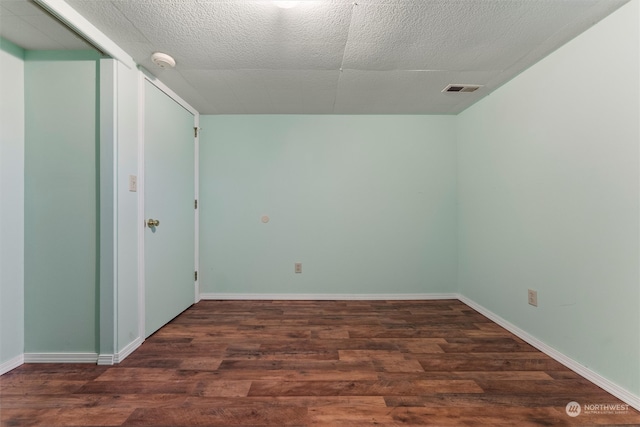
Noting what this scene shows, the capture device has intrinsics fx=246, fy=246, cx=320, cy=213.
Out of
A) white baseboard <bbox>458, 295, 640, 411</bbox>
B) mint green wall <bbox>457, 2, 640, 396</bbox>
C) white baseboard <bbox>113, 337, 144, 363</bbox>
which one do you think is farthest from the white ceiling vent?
white baseboard <bbox>113, 337, 144, 363</bbox>

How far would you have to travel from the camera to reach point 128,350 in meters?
1.76

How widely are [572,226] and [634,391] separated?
3.01 feet

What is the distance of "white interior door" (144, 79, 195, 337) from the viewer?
1997mm

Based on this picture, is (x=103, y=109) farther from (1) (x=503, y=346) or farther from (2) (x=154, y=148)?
(1) (x=503, y=346)

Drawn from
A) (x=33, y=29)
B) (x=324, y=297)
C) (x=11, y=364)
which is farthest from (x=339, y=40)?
(x=11, y=364)

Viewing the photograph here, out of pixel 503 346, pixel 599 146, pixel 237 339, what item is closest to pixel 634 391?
pixel 503 346

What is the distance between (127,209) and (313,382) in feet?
5.62

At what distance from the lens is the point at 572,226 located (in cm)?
163

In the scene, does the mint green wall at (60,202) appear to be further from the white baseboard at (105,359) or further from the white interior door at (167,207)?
the white interior door at (167,207)

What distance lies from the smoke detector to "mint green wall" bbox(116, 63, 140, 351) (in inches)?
7.7

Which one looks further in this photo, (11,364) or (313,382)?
(11,364)

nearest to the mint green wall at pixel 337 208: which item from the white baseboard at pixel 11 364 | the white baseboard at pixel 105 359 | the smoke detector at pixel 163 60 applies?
the smoke detector at pixel 163 60

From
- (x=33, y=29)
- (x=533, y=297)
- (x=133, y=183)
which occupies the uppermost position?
(x=33, y=29)

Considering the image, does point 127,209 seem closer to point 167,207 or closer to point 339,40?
point 167,207
